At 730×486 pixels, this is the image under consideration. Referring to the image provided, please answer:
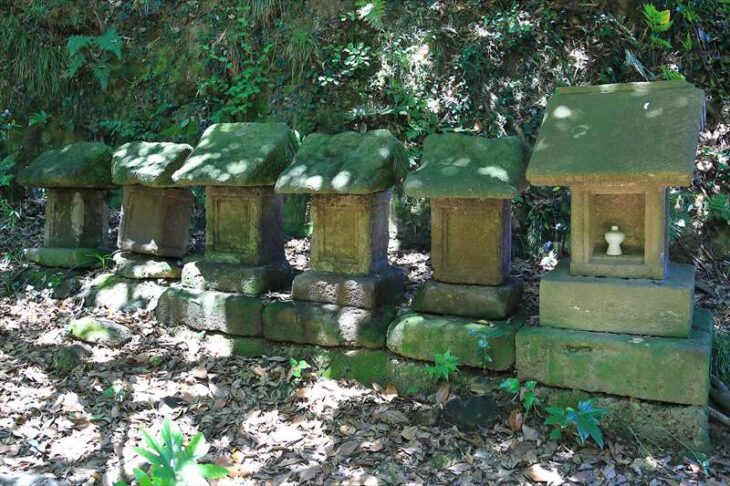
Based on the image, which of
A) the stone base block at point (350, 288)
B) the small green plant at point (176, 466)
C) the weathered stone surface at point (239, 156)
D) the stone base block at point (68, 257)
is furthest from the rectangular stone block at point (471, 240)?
the stone base block at point (68, 257)

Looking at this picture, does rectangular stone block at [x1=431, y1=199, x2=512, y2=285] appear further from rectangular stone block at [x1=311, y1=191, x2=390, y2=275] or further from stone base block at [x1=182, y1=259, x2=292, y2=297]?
stone base block at [x1=182, y1=259, x2=292, y2=297]

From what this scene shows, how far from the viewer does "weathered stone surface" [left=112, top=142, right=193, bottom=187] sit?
5.12 metres

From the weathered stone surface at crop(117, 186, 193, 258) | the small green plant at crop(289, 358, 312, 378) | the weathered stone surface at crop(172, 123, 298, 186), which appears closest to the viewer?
the small green plant at crop(289, 358, 312, 378)

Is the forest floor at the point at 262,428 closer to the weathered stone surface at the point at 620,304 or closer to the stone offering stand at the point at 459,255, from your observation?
the stone offering stand at the point at 459,255

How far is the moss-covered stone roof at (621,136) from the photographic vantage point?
133 inches

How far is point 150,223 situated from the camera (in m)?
5.54

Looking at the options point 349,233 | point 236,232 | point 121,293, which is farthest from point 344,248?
point 121,293

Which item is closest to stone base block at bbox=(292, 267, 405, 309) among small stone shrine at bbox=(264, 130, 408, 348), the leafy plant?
small stone shrine at bbox=(264, 130, 408, 348)

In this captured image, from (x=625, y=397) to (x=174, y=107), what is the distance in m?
6.35

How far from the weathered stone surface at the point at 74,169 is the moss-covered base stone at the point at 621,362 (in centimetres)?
401

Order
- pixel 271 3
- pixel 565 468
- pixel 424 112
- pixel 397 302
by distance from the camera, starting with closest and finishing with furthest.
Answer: pixel 565 468 < pixel 397 302 < pixel 424 112 < pixel 271 3

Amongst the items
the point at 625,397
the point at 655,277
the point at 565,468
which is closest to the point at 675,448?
the point at 625,397

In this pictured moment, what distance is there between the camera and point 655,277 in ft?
11.9

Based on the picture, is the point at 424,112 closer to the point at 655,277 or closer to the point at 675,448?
the point at 655,277
